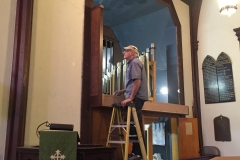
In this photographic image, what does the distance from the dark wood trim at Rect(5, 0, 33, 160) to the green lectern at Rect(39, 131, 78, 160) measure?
0.78 m

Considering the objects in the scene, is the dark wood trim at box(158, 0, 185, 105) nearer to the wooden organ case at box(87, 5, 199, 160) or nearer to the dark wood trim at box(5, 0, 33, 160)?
the wooden organ case at box(87, 5, 199, 160)

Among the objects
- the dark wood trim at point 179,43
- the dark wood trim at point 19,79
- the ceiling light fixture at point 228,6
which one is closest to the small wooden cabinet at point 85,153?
the dark wood trim at point 19,79

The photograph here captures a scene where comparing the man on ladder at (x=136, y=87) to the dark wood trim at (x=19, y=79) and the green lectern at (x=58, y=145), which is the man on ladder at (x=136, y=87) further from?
the green lectern at (x=58, y=145)

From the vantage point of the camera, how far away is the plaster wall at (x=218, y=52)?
4801mm

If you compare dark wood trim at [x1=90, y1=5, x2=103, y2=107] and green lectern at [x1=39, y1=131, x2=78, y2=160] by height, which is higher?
dark wood trim at [x1=90, y1=5, x2=103, y2=107]

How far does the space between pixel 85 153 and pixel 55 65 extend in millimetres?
1442

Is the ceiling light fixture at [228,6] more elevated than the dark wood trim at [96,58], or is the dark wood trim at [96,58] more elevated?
the ceiling light fixture at [228,6]

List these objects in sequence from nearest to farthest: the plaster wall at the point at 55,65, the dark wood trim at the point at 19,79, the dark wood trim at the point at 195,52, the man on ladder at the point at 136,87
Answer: the dark wood trim at the point at 19,79
the plaster wall at the point at 55,65
the man on ladder at the point at 136,87
the dark wood trim at the point at 195,52

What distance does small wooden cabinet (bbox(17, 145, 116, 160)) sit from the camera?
2007mm

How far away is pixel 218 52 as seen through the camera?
518cm

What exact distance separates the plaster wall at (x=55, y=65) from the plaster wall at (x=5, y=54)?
224 mm

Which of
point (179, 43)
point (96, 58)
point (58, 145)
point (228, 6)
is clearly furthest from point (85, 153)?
point (179, 43)

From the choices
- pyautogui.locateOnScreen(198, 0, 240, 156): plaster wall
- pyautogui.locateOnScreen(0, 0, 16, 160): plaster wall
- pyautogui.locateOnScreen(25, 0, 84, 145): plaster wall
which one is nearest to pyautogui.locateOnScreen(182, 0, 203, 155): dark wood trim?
pyautogui.locateOnScreen(198, 0, 240, 156): plaster wall

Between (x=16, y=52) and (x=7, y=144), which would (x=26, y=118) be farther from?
(x=16, y=52)
